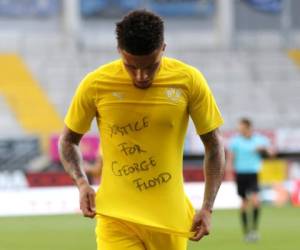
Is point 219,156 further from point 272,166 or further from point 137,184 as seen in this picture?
point 272,166

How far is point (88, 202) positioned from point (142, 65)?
93cm

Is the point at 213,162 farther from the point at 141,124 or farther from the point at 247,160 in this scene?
the point at 247,160

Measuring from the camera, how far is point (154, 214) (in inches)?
241

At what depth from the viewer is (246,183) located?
18688mm

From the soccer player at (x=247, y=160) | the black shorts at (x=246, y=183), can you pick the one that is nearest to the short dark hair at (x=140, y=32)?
the soccer player at (x=247, y=160)

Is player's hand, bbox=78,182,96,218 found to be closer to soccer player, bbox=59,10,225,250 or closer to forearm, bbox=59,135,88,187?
soccer player, bbox=59,10,225,250

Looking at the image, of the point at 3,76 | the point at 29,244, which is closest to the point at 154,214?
the point at 29,244

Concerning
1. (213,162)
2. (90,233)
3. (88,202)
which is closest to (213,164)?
(213,162)

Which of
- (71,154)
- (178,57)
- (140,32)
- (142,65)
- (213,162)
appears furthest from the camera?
(178,57)

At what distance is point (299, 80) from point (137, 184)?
31313 millimetres

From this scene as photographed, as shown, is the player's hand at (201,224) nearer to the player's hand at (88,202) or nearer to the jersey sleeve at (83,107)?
the player's hand at (88,202)

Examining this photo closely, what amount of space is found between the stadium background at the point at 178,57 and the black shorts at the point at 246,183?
218 inches

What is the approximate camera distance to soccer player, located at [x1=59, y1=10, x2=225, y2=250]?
6.03 metres

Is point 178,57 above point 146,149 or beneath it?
beneath
